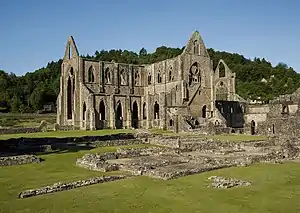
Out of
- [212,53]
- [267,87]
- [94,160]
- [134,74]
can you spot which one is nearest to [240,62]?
[212,53]

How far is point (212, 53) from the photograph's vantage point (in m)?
157

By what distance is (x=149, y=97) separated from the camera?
62.8 meters

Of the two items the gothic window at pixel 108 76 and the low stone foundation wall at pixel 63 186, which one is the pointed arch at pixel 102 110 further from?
the low stone foundation wall at pixel 63 186

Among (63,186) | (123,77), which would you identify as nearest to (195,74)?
(123,77)

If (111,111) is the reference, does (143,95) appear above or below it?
above

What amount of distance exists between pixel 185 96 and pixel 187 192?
43581 millimetres

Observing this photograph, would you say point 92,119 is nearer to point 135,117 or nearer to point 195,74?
point 135,117

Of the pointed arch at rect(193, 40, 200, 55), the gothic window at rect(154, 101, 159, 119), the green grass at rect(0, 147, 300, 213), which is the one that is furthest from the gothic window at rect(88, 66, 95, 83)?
the green grass at rect(0, 147, 300, 213)

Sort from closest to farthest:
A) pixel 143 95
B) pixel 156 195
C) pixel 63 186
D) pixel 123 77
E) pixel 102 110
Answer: pixel 156 195 < pixel 63 186 < pixel 102 110 < pixel 123 77 < pixel 143 95

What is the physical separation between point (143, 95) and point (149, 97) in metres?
5.31

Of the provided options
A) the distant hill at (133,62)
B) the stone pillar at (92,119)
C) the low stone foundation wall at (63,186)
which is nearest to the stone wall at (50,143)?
the low stone foundation wall at (63,186)

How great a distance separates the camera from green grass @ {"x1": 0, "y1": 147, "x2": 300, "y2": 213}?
44.1 ft

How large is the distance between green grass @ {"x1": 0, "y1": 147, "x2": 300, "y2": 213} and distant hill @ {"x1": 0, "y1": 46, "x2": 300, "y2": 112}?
273ft

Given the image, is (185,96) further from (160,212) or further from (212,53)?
(212,53)
